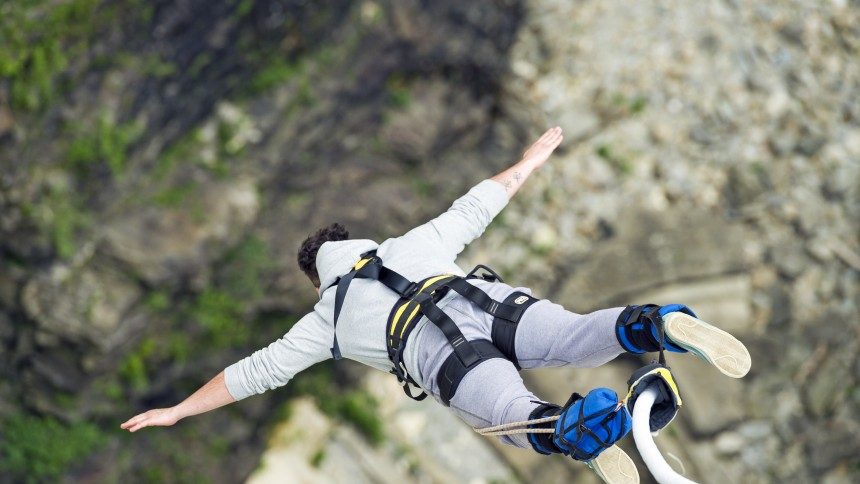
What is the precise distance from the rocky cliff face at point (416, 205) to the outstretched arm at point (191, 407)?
4.88 m

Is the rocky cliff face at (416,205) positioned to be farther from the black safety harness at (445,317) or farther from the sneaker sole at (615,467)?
the sneaker sole at (615,467)

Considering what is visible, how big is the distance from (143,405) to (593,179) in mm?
6616

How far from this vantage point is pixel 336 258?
5.61 m

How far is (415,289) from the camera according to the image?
533 centimetres

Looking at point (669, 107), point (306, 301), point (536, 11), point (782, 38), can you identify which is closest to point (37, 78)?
point (306, 301)

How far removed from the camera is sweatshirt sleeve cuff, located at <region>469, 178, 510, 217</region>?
5836 millimetres

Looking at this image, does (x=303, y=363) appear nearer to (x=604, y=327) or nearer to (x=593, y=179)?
(x=604, y=327)

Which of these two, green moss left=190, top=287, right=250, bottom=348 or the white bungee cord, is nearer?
the white bungee cord

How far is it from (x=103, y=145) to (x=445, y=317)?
5.76 m

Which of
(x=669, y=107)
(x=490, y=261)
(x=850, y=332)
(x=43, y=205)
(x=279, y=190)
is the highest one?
(x=43, y=205)

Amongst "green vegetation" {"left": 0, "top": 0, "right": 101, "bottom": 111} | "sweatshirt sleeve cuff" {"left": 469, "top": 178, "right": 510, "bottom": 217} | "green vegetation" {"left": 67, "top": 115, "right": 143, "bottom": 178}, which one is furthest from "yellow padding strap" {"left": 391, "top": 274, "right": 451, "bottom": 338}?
"green vegetation" {"left": 67, "top": 115, "right": 143, "bottom": 178}

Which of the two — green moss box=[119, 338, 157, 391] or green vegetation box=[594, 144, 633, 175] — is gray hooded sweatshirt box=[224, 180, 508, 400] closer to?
green moss box=[119, 338, 157, 391]

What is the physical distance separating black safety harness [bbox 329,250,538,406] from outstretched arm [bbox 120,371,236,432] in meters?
0.67

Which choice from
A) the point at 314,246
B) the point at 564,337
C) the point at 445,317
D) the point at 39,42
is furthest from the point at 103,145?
the point at 564,337
